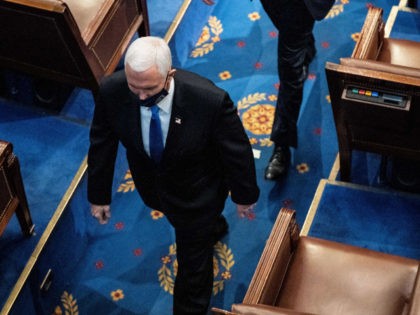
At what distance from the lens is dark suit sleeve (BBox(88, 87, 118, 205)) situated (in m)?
2.28

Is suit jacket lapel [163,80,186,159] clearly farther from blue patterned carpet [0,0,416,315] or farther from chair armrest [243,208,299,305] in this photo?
blue patterned carpet [0,0,416,315]

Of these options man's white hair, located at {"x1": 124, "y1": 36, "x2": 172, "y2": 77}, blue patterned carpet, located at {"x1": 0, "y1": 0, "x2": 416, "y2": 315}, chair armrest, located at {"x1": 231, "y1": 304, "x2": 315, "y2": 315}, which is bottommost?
blue patterned carpet, located at {"x1": 0, "y1": 0, "x2": 416, "y2": 315}

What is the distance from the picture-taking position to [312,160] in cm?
300

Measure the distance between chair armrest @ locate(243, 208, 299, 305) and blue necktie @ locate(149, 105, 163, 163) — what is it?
338mm

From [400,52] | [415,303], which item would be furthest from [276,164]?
[415,303]

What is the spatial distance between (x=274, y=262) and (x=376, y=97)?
539 mm

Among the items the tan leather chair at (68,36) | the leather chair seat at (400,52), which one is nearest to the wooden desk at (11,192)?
the tan leather chair at (68,36)

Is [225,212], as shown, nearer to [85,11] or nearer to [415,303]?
[85,11]

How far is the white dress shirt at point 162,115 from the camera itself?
2.19 meters

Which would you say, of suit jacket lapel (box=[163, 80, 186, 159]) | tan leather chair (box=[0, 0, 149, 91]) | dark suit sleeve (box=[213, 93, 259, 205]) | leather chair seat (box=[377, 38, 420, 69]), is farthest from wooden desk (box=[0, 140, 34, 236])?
leather chair seat (box=[377, 38, 420, 69])

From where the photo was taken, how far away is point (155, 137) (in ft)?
7.34

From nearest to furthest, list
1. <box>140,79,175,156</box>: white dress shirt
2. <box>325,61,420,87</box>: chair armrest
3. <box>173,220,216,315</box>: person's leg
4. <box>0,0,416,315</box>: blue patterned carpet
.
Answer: <box>140,79,175,156</box>: white dress shirt < <box>325,61,420,87</box>: chair armrest < <box>173,220,216,315</box>: person's leg < <box>0,0,416,315</box>: blue patterned carpet

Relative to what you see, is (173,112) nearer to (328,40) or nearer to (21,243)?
(21,243)

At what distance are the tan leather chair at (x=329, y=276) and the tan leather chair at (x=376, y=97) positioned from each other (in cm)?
37
